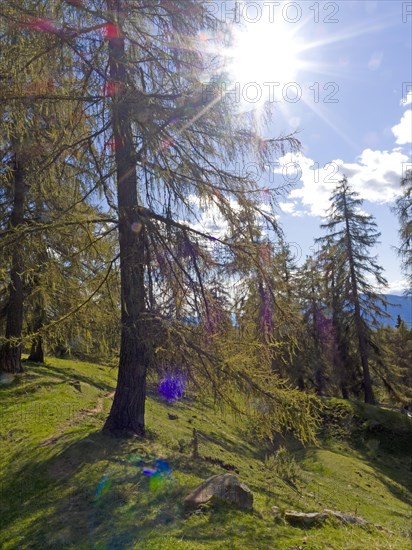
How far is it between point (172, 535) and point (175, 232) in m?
4.82

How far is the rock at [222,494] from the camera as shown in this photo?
5770 mm

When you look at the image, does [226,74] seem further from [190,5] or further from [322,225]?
[322,225]

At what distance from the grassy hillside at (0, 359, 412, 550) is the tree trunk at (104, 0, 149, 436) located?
27.0 inches

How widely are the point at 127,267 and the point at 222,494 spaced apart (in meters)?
4.18

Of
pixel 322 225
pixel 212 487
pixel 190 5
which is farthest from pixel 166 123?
pixel 322 225

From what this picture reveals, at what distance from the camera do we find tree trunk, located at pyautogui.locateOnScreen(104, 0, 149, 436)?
7.14m

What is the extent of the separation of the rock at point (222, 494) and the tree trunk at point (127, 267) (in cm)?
247

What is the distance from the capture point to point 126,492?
605 cm

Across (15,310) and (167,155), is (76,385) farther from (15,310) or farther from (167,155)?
(167,155)

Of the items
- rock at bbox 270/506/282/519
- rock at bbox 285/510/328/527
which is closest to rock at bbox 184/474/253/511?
rock at bbox 270/506/282/519

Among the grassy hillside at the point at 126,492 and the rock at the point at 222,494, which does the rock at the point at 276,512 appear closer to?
the grassy hillside at the point at 126,492

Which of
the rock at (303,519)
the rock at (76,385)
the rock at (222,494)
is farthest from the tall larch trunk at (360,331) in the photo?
the rock at (222,494)

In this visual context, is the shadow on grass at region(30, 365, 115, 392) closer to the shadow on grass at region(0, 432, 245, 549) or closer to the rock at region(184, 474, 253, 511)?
the shadow on grass at region(0, 432, 245, 549)

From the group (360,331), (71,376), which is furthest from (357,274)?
(71,376)
